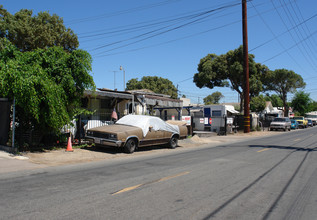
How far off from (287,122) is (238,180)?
32.9 metres

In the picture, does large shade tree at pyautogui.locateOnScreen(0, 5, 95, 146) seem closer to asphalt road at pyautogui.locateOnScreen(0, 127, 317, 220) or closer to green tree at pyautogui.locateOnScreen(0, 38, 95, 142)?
green tree at pyautogui.locateOnScreen(0, 38, 95, 142)

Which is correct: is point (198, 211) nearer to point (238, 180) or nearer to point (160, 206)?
point (160, 206)

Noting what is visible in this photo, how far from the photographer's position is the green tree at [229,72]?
122 feet

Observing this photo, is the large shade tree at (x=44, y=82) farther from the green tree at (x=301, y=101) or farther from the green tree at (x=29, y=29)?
the green tree at (x=301, y=101)

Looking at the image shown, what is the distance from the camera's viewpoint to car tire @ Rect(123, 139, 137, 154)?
12016 mm

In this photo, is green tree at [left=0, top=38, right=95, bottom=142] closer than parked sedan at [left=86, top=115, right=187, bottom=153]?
Yes

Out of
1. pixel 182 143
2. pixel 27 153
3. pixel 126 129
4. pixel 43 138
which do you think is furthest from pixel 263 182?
pixel 182 143

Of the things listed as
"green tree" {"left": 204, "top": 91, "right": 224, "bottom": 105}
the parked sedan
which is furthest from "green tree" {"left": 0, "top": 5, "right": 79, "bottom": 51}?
"green tree" {"left": 204, "top": 91, "right": 224, "bottom": 105}

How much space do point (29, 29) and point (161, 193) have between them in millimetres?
24732

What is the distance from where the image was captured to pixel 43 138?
12531mm

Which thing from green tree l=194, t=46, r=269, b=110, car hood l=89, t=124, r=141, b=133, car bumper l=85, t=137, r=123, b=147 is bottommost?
car bumper l=85, t=137, r=123, b=147

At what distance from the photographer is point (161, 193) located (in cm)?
552

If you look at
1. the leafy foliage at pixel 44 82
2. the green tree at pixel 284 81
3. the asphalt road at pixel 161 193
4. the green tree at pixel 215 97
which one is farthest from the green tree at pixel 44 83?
the green tree at pixel 215 97

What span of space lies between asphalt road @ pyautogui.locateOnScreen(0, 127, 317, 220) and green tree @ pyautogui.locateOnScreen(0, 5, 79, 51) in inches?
827
